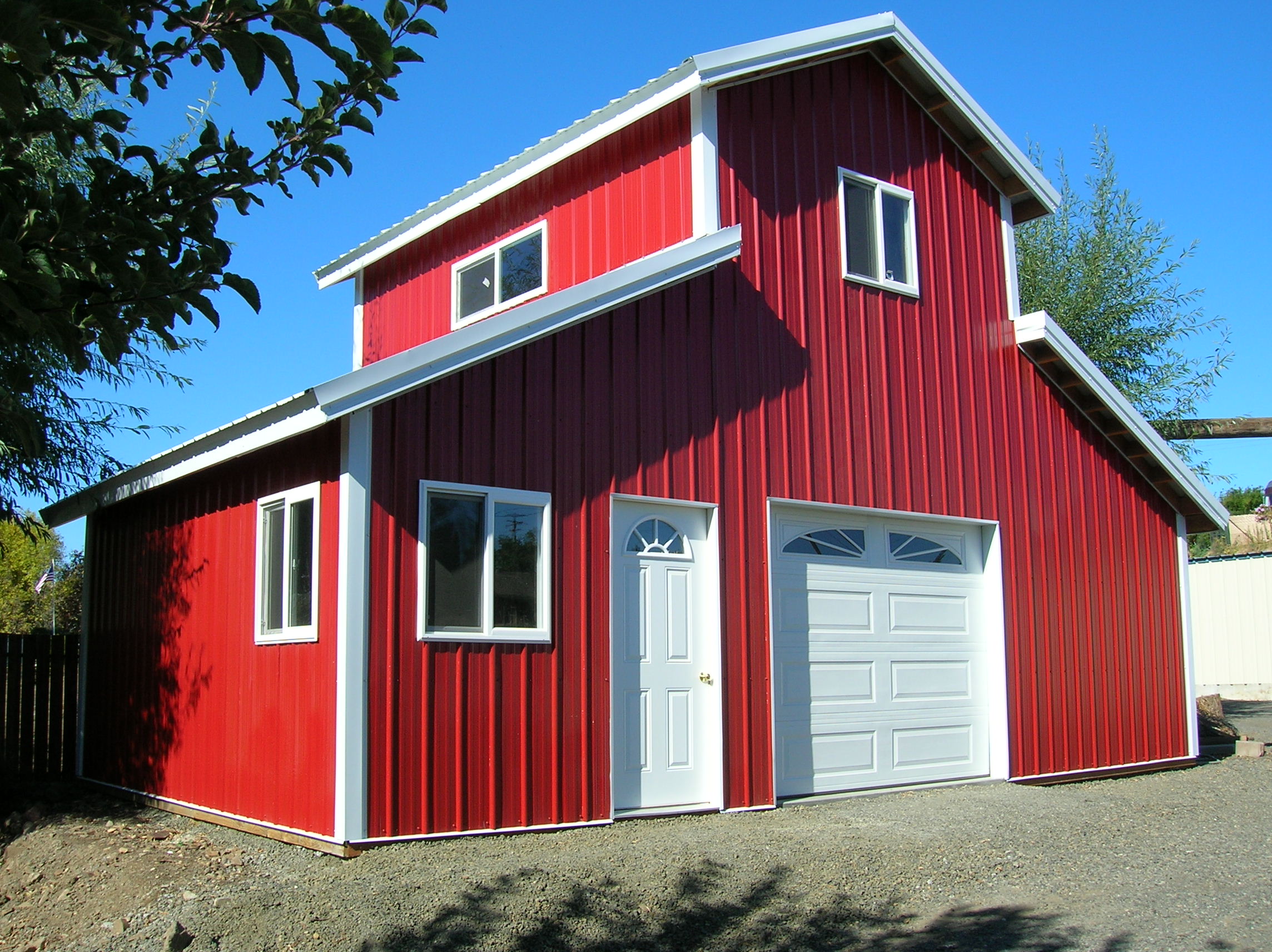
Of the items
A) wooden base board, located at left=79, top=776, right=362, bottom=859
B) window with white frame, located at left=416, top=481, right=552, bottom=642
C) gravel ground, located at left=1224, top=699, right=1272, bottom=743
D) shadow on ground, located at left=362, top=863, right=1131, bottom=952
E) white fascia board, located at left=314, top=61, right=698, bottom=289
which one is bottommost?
gravel ground, located at left=1224, top=699, right=1272, bottom=743

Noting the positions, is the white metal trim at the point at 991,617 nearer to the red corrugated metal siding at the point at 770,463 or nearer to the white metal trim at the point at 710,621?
the red corrugated metal siding at the point at 770,463

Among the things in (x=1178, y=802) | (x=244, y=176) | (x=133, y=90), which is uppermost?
(x=133, y=90)

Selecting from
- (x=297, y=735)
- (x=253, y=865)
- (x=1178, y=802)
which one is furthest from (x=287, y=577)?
(x=1178, y=802)

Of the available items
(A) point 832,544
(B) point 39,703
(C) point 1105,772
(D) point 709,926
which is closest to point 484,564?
(D) point 709,926

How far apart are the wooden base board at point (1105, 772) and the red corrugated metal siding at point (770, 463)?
92mm

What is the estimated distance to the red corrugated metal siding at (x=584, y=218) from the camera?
10375 mm

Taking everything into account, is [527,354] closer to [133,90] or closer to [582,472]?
[582,472]

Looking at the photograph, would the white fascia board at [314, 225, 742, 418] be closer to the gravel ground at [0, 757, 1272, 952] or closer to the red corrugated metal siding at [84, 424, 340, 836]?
the red corrugated metal siding at [84, 424, 340, 836]

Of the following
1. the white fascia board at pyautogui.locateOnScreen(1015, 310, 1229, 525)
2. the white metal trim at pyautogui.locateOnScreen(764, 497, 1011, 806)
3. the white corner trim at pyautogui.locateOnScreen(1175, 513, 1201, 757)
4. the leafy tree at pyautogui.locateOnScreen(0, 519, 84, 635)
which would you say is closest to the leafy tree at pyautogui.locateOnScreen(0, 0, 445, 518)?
the white metal trim at pyautogui.locateOnScreen(764, 497, 1011, 806)

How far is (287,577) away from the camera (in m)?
8.39

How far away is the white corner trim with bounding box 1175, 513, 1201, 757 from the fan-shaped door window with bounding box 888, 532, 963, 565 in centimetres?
350

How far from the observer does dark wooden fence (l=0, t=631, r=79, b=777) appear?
1189 cm

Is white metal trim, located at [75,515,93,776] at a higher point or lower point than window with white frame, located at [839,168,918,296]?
lower

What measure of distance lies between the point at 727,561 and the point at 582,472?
60.8 inches
